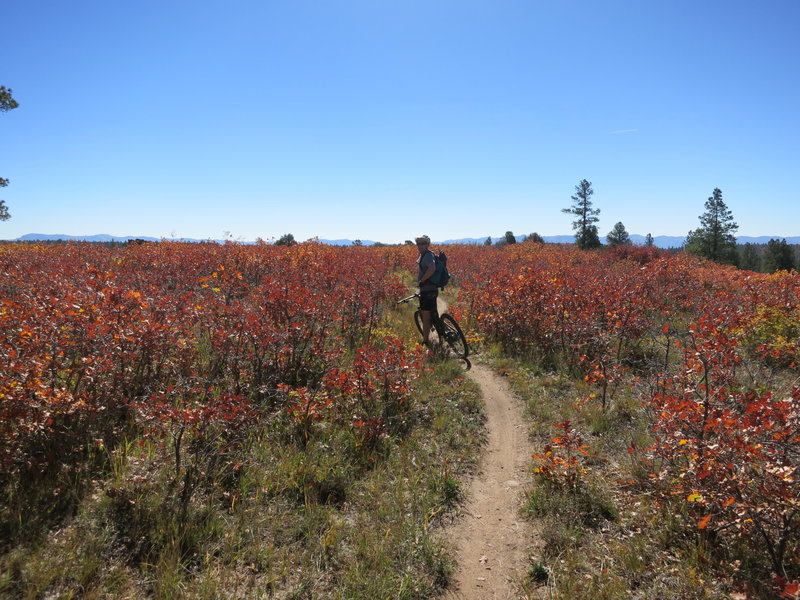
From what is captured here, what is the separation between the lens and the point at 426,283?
29.1 feet

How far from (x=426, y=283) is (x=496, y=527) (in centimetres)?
539

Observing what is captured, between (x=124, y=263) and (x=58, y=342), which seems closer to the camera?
(x=58, y=342)

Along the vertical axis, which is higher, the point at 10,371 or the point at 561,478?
the point at 10,371

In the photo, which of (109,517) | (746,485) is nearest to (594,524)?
(746,485)

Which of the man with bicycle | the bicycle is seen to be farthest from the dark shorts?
the bicycle

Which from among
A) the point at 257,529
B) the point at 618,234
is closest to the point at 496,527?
the point at 257,529

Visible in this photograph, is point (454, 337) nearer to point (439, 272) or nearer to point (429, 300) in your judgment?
point (429, 300)

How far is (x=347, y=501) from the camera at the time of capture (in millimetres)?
4465

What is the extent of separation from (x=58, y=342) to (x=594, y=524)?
6.34 meters

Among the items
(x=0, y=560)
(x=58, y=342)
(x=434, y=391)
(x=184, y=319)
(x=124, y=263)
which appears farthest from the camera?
(x=124, y=263)

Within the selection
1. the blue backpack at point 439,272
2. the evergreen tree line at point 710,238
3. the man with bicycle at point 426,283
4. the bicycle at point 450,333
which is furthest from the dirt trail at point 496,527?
the evergreen tree line at point 710,238

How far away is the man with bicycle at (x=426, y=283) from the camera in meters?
8.58

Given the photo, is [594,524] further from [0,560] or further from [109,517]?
[0,560]

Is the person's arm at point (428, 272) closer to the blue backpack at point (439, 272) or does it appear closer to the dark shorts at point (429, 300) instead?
the blue backpack at point (439, 272)
